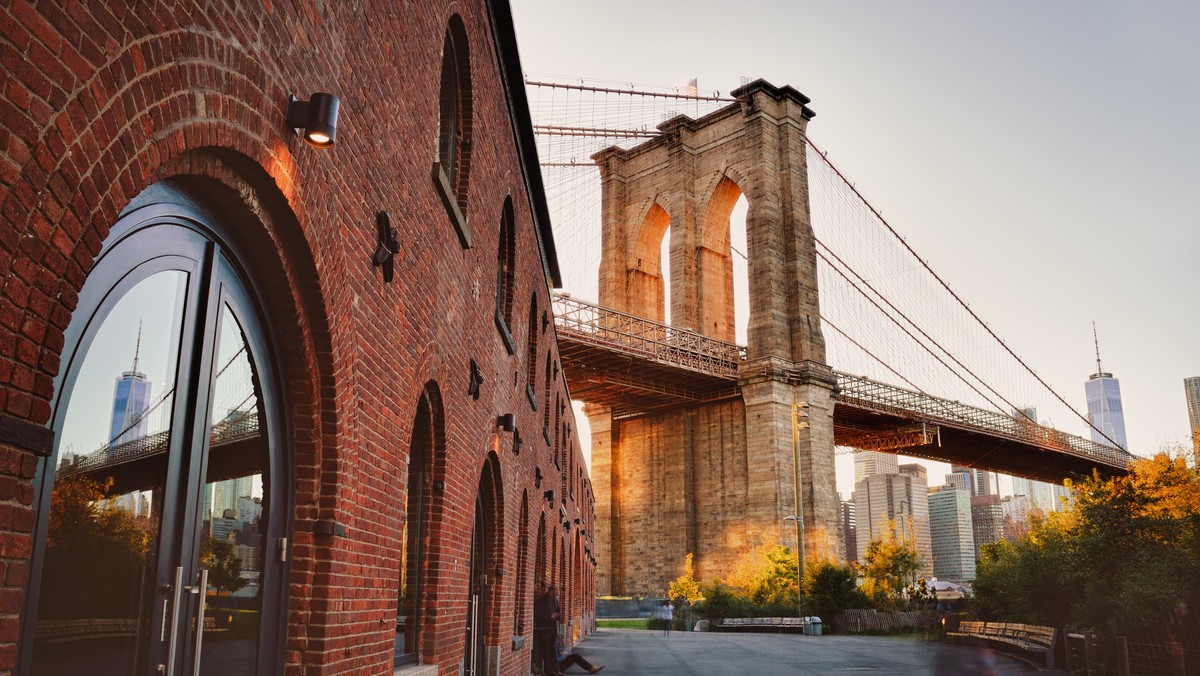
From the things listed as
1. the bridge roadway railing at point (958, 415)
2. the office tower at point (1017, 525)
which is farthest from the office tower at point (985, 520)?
the bridge roadway railing at point (958, 415)

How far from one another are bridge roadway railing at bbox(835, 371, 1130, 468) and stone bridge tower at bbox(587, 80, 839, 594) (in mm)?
5196

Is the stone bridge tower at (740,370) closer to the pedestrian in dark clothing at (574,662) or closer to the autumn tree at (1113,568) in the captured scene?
the autumn tree at (1113,568)

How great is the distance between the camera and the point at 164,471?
3186mm

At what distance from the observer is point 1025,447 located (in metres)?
57.3

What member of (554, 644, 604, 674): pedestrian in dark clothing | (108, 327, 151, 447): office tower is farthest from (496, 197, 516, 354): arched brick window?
(108, 327, 151, 447): office tower

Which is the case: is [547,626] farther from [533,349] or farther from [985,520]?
[985,520]

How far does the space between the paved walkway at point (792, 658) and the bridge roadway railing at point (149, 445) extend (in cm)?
1105

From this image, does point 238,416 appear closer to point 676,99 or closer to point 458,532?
point 458,532

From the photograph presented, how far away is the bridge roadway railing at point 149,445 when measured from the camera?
8.93 ft

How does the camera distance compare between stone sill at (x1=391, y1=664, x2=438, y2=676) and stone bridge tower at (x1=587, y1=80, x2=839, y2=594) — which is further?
stone bridge tower at (x1=587, y1=80, x2=839, y2=594)

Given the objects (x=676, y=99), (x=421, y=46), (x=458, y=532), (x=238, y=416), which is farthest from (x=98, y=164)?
(x=676, y=99)

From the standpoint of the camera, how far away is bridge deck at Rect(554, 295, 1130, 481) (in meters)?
37.6

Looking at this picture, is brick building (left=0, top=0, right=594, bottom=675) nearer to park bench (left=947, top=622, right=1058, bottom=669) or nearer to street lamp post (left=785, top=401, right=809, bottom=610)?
park bench (left=947, top=622, right=1058, bottom=669)

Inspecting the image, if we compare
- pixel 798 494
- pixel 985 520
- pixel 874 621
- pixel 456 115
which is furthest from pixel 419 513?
pixel 985 520
